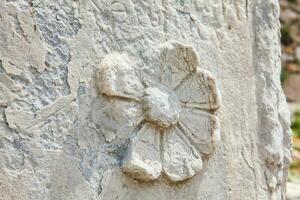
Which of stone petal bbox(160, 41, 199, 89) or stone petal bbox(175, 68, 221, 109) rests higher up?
stone petal bbox(160, 41, 199, 89)

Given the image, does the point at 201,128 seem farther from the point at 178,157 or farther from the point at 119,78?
the point at 119,78

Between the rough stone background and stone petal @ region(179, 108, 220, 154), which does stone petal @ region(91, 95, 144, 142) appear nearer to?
the rough stone background

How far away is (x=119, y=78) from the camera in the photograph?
5.19 ft

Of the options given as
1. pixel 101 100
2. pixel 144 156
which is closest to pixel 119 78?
pixel 101 100

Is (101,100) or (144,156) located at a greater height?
(101,100)

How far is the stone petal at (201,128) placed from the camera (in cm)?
169

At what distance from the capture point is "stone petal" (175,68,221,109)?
5.53 ft

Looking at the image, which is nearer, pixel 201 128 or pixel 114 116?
pixel 114 116

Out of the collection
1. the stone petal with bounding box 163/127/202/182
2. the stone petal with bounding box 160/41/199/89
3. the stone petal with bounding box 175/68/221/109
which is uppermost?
the stone petal with bounding box 160/41/199/89

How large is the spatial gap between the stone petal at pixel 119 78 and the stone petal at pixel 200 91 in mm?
107

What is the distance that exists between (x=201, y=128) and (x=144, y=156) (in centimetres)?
16

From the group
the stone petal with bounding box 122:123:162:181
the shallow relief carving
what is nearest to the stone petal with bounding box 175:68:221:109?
the shallow relief carving

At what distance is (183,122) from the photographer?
5.53 feet

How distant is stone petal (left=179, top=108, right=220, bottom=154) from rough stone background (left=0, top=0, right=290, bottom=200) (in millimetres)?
53
